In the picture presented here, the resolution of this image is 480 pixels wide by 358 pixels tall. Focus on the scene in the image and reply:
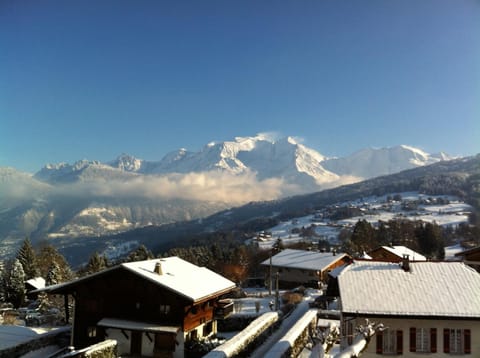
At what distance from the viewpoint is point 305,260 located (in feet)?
244

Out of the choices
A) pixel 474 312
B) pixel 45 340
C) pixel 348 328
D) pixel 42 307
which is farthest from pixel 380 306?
pixel 42 307

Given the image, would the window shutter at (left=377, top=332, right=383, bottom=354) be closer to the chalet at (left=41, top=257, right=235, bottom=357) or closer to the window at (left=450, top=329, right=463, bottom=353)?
the window at (left=450, top=329, right=463, bottom=353)

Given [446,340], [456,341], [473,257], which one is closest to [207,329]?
[446,340]

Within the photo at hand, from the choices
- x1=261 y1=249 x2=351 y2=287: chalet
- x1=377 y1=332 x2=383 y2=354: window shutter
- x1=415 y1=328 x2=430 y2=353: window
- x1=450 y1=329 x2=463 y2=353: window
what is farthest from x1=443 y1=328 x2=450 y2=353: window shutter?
x1=261 y1=249 x2=351 y2=287: chalet

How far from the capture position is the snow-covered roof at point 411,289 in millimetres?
21531

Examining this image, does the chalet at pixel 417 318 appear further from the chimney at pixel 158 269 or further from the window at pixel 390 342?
the chimney at pixel 158 269

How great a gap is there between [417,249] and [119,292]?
3837 inches

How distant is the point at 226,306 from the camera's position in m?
32.5

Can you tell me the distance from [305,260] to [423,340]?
5294 centimetres

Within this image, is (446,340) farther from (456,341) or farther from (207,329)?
(207,329)

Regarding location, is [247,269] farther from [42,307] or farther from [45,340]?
[45,340]

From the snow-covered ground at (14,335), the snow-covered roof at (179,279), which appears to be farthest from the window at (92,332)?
the snow-covered roof at (179,279)

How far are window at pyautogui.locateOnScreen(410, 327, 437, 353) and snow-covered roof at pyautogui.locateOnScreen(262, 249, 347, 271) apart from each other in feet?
155

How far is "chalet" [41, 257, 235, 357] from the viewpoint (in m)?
27.2
